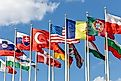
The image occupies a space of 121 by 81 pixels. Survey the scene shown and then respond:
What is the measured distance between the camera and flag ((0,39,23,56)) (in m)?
63.1

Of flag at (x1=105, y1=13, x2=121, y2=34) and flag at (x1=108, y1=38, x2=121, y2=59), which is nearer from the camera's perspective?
flag at (x1=105, y1=13, x2=121, y2=34)

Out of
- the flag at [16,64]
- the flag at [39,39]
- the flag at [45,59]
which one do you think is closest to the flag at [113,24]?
the flag at [39,39]

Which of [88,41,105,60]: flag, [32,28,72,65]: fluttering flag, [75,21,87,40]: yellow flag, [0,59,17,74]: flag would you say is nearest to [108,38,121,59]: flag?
[88,41,105,60]: flag

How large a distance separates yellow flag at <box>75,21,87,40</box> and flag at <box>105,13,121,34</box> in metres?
4.03

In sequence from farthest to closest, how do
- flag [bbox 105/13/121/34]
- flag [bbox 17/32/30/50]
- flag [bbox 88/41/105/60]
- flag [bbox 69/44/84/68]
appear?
1. flag [bbox 17/32/30/50]
2. flag [bbox 69/44/84/68]
3. flag [bbox 88/41/105/60]
4. flag [bbox 105/13/121/34]

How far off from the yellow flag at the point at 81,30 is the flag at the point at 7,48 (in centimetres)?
1254

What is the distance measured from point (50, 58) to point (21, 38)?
4265 millimetres

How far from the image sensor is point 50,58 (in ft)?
202

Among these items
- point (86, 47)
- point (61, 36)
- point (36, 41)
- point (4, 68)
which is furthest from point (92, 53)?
point (4, 68)

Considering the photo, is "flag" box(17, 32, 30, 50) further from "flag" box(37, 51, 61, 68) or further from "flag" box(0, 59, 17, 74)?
"flag" box(0, 59, 17, 74)

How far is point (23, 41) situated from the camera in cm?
6262

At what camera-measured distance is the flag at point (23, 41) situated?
61.8 metres

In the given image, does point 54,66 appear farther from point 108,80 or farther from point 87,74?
point 108,80

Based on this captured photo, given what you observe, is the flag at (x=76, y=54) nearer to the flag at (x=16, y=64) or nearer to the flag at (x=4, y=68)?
the flag at (x=16, y=64)
